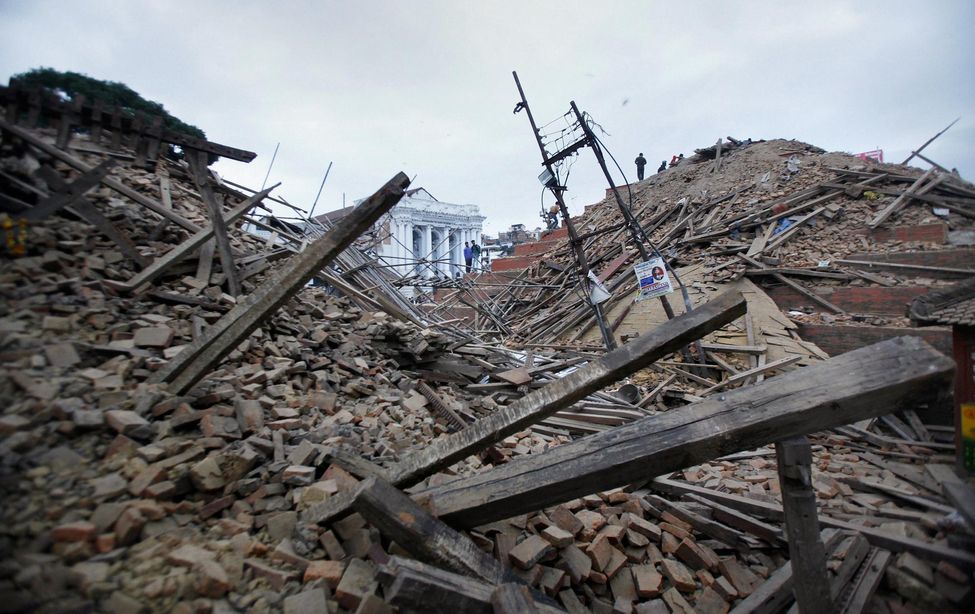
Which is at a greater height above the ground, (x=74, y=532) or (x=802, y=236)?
(x=802, y=236)

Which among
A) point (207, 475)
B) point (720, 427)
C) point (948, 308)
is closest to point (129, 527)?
point (207, 475)

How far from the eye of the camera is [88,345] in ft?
8.95

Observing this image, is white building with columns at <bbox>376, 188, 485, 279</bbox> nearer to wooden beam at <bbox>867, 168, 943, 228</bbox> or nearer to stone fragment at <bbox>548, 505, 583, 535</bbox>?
wooden beam at <bbox>867, 168, 943, 228</bbox>

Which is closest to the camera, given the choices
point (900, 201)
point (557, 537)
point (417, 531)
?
point (417, 531)

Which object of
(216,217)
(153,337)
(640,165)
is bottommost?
(153,337)

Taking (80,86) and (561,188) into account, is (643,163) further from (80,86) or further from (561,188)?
(80,86)

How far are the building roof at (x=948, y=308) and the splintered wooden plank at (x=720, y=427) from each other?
3.03 m

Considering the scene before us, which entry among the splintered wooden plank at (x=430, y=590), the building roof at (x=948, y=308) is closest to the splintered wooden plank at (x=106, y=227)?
the splintered wooden plank at (x=430, y=590)

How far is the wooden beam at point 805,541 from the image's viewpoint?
2033 mm

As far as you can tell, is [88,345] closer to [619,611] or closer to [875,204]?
[619,611]

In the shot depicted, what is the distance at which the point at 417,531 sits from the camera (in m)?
2.01

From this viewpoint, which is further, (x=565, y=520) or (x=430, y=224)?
(x=430, y=224)

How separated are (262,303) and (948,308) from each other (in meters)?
6.14

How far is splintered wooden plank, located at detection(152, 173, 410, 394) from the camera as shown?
257 centimetres
